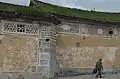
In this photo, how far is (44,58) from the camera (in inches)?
648

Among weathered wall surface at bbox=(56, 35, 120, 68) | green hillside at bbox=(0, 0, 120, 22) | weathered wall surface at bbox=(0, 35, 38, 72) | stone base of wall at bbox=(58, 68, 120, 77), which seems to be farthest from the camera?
weathered wall surface at bbox=(56, 35, 120, 68)

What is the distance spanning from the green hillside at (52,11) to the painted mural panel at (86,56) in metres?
2.28

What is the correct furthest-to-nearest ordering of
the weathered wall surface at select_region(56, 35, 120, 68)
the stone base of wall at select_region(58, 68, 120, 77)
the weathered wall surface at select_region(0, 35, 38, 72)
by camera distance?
the weathered wall surface at select_region(56, 35, 120, 68) < the stone base of wall at select_region(58, 68, 120, 77) < the weathered wall surface at select_region(0, 35, 38, 72)

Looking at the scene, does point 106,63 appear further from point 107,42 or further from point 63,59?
point 63,59

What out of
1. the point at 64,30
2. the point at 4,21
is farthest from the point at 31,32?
the point at 64,30

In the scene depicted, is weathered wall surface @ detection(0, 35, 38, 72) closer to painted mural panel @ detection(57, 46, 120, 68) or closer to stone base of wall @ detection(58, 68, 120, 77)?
stone base of wall @ detection(58, 68, 120, 77)

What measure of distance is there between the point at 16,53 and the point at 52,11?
18.9 feet

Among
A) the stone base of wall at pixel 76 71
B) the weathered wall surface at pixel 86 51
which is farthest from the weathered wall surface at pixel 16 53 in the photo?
the weathered wall surface at pixel 86 51

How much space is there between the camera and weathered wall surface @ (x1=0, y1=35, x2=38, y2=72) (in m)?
15.5

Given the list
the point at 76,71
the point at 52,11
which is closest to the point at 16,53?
the point at 76,71

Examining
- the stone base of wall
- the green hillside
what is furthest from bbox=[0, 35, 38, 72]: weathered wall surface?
the stone base of wall

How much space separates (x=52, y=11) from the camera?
20.5m

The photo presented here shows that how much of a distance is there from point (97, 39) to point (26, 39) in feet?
21.5

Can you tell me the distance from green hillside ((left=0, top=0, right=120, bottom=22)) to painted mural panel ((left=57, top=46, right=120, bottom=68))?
7.47ft
